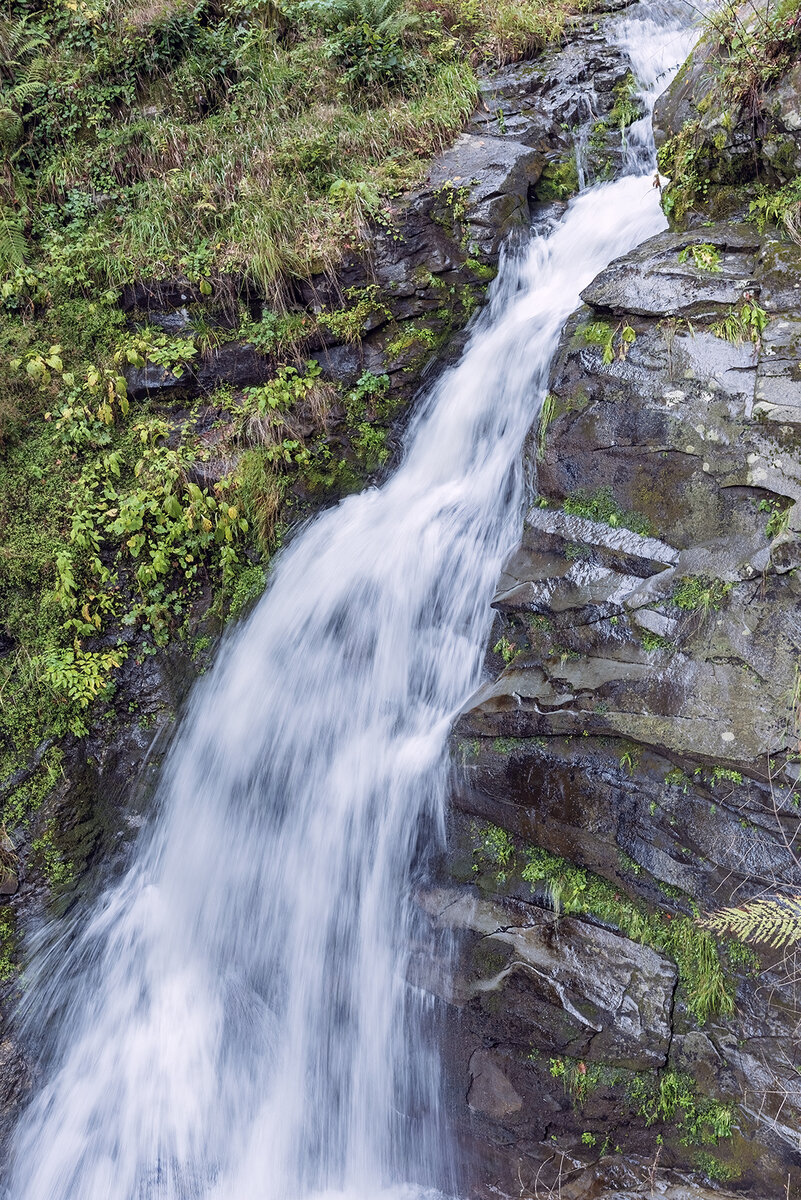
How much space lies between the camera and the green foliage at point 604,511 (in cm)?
416

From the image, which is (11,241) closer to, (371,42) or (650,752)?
(371,42)

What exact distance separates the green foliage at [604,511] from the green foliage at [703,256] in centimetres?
166

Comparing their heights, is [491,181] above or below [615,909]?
above

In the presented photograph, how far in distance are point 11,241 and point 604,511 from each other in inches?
256

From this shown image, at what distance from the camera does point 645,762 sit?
3.72 meters

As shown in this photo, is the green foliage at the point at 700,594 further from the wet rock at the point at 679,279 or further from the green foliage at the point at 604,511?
the wet rock at the point at 679,279

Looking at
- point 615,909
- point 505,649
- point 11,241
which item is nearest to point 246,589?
point 505,649

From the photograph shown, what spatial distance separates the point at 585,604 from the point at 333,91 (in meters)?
7.21

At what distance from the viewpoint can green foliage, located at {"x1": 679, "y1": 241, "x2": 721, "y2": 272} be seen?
4574mm

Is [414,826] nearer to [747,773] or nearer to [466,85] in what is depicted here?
[747,773]

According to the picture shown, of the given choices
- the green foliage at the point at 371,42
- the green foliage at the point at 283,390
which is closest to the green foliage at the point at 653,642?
the green foliage at the point at 283,390

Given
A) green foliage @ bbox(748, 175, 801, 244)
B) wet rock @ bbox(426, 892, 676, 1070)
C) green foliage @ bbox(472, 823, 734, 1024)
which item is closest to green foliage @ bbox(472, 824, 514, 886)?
green foliage @ bbox(472, 823, 734, 1024)

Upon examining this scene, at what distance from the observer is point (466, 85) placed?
7.89 metres

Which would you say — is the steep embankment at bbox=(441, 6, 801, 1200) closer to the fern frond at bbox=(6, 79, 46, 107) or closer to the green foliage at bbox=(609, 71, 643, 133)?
the green foliage at bbox=(609, 71, 643, 133)
